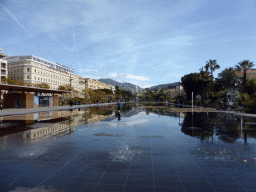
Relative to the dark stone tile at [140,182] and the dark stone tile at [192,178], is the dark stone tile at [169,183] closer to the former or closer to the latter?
the dark stone tile at [140,182]

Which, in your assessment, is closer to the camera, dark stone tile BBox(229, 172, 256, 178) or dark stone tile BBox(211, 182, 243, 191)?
dark stone tile BBox(211, 182, 243, 191)

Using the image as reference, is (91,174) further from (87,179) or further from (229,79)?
(229,79)

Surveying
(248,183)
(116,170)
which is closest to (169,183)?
(116,170)

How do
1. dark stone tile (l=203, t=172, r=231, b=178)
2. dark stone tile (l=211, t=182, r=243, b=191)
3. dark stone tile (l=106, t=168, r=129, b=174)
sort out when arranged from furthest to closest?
dark stone tile (l=106, t=168, r=129, b=174)
dark stone tile (l=203, t=172, r=231, b=178)
dark stone tile (l=211, t=182, r=243, b=191)

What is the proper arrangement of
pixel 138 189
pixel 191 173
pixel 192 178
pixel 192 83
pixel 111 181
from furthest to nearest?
→ pixel 192 83
pixel 191 173
pixel 192 178
pixel 111 181
pixel 138 189

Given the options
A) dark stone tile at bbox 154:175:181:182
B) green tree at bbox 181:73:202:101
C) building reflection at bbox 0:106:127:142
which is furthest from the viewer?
green tree at bbox 181:73:202:101

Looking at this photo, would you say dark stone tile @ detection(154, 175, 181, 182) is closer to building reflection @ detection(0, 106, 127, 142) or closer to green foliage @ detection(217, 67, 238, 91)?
building reflection @ detection(0, 106, 127, 142)

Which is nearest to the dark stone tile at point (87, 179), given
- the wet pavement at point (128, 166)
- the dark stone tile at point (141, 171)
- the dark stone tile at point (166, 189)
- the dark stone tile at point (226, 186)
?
the wet pavement at point (128, 166)

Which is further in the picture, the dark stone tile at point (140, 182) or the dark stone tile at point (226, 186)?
the dark stone tile at point (140, 182)

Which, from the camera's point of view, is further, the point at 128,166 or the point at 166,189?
the point at 128,166

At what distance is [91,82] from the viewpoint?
422 ft

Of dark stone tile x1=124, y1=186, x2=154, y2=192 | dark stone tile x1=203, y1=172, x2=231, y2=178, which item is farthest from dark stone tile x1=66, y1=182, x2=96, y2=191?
dark stone tile x1=203, y1=172, x2=231, y2=178

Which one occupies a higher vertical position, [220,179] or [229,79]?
[229,79]

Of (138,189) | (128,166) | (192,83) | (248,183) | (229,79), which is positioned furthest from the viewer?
(192,83)
